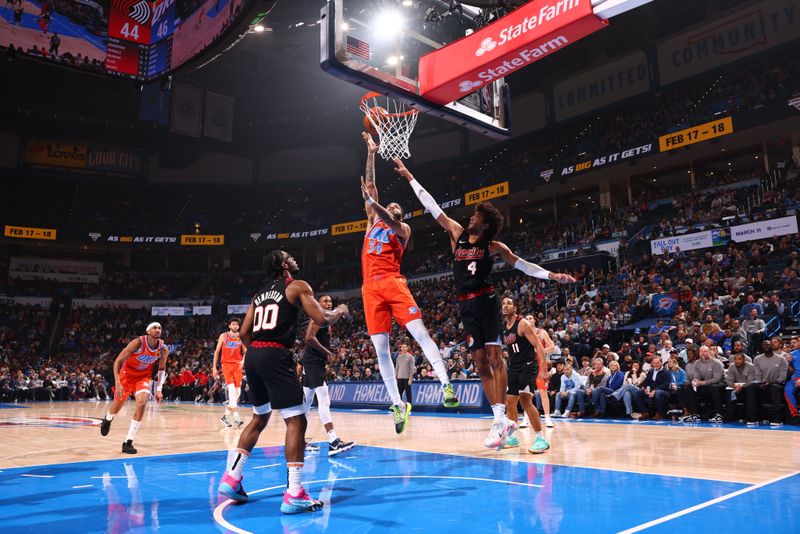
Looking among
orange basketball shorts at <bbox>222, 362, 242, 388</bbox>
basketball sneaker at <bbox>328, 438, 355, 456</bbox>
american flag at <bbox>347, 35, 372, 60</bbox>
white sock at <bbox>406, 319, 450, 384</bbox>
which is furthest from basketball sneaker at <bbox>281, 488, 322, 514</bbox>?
orange basketball shorts at <bbox>222, 362, 242, 388</bbox>

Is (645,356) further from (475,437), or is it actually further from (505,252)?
(505,252)

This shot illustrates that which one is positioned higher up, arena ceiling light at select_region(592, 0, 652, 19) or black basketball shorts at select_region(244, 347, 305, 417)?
arena ceiling light at select_region(592, 0, 652, 19)

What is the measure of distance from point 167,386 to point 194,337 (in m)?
9.14

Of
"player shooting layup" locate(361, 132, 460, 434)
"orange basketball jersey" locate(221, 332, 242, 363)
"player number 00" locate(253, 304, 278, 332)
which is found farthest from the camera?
"orange basketball jersey" locate(221, 332, 242, 363)

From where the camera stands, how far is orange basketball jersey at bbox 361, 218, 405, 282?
629 cm

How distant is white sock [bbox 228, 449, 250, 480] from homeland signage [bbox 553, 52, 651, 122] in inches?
1091

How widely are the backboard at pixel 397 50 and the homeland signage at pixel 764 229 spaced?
1344 centimetres

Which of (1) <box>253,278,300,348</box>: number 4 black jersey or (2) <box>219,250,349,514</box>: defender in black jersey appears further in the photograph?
(1) <box>253,278,300,348</box>: number 4 black jersey

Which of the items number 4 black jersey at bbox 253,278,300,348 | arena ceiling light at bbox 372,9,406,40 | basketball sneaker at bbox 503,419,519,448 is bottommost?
basketball sneaker at bbox 503,419,519,448

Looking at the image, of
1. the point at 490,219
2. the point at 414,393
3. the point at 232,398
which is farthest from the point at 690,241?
the point at 490,219

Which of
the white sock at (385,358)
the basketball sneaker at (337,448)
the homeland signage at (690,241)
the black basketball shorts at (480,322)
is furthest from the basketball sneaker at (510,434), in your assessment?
the homeland signage at (690,241)

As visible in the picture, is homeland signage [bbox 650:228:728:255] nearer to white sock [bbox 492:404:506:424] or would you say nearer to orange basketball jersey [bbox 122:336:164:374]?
white sock [bbox 492:404:506:424]

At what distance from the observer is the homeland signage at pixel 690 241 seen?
1975 cm

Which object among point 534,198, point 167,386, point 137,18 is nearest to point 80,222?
point 167,386
